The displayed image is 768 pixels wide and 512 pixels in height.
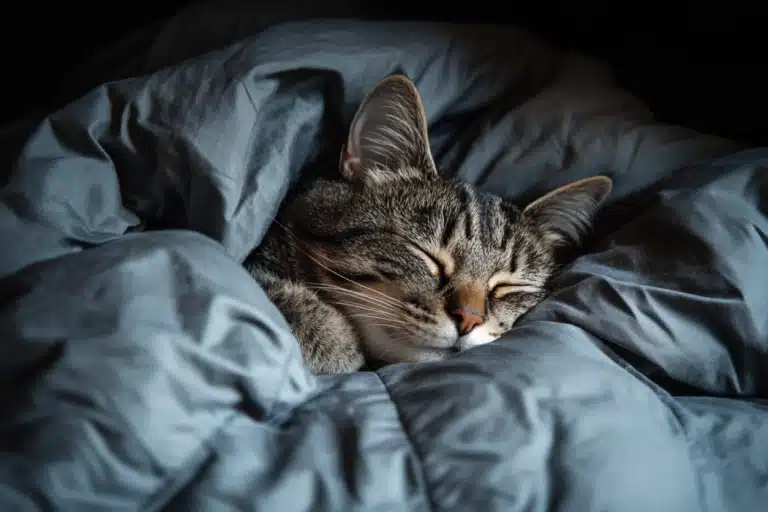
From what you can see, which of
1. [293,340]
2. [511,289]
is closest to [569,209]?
[511,289]

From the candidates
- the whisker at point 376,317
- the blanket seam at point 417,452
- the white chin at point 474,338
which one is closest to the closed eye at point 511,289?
the white chin at point 474,338

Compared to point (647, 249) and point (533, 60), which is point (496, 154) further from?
point (647, 249)

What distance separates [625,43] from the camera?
1.42m

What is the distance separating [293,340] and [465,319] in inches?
14.4

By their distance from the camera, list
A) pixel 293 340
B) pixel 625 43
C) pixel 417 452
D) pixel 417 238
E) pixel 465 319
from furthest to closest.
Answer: pixel 625 43, pixel 417 238, pixel 465 319, pixel 293 340, pixel 417 452

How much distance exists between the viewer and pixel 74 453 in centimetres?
60

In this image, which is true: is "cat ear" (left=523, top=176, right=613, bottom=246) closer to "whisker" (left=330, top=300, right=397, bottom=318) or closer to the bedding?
the bedding

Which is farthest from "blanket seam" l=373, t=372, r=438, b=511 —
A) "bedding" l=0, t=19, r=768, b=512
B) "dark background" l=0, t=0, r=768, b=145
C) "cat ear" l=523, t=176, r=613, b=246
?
"dark background" l=0, t=0, r=768, b=145

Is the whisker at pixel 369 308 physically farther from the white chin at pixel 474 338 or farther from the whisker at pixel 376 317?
the white chin at pixel 474 338

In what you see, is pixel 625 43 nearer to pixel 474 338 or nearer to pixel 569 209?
pixel 569 209

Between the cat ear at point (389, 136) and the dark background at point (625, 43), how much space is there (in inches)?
14.2

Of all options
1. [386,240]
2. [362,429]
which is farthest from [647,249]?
[362,429]

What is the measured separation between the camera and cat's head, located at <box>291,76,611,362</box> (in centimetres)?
109

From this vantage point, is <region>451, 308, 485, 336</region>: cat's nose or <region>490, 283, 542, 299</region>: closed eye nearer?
<region>451, 308, 485, 336</region>: cat's nose
